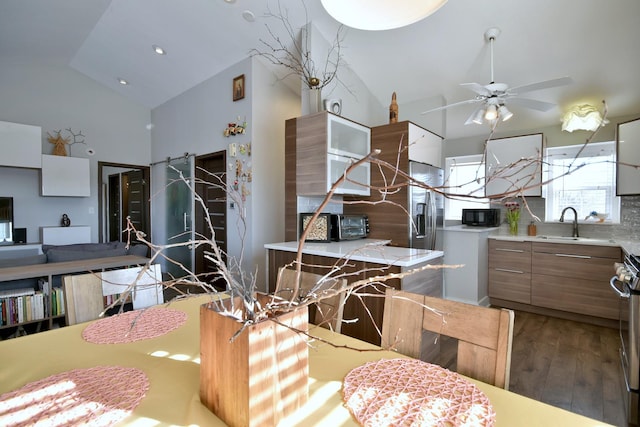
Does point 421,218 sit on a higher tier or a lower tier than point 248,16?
lower

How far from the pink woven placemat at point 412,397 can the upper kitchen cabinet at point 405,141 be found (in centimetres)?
259

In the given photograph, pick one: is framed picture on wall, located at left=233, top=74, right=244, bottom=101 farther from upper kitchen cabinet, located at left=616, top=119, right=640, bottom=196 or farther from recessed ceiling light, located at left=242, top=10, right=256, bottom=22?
upper kitchen cabinet, located at left=616, top=119, right=640, bottom=196

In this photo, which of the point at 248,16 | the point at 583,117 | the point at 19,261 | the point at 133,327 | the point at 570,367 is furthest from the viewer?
the point at 248,16

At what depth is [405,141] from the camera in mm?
3229

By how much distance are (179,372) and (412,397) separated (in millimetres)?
635

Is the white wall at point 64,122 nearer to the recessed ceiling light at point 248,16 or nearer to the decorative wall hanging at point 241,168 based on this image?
the decorative wall hanging at point 241,168

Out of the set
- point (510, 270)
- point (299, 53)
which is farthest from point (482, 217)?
point (299, 53)

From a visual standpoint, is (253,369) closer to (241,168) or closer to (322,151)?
(322,151)

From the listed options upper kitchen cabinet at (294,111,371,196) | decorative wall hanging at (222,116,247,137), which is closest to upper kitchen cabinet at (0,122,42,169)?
decorative wall hanging at (222,116,247,137)

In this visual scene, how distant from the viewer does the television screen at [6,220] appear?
4660 mm

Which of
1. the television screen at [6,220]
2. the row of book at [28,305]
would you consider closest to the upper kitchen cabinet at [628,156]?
the row of book at [28,305]

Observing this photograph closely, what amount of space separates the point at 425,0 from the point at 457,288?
133 inches

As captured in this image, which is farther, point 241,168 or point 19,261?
point 241,168

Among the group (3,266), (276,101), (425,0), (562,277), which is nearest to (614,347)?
(562,277)
